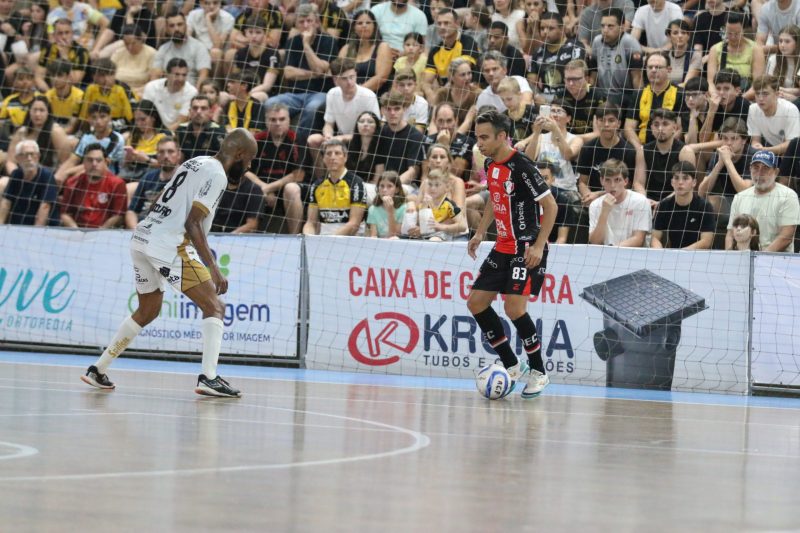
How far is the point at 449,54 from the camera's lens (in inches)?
716

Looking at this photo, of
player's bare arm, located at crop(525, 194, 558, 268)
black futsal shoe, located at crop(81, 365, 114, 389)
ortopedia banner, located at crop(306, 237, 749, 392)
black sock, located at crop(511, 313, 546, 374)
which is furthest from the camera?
ortopedia banner, located at crop(306, 237, 749, 392)

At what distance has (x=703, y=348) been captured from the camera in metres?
13.4

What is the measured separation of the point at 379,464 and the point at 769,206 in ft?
27.7

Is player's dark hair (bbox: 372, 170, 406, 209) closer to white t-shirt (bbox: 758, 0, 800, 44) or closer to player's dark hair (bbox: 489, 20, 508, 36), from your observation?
player's dark hair (bbox: 489, 20, 508, 36)

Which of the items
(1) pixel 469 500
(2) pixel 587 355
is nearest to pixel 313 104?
(2) pixel 587 355

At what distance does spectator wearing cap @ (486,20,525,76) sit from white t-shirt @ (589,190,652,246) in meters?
3.50

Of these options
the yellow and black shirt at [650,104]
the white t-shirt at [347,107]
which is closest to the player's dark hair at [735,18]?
the yellow and black shirt at [650,104]

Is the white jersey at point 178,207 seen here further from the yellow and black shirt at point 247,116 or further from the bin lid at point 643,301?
the yellow and black shirt at point 247,116

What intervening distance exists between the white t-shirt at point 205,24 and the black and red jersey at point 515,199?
10.3m

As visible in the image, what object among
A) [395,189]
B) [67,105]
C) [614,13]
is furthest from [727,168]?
[67,105]

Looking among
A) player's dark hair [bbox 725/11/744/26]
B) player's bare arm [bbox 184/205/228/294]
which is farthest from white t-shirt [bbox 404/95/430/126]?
player's bare arm [bbox 184/205/228/294]

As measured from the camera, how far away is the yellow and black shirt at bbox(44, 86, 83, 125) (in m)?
19.7

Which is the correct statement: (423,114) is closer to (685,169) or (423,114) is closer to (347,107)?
Answer: (347,107)

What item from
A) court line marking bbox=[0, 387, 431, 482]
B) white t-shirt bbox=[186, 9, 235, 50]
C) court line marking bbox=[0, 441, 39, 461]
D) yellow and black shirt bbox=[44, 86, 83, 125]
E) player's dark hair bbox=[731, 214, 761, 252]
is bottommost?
court line marking bbox=[0, 441, 39, 461]
